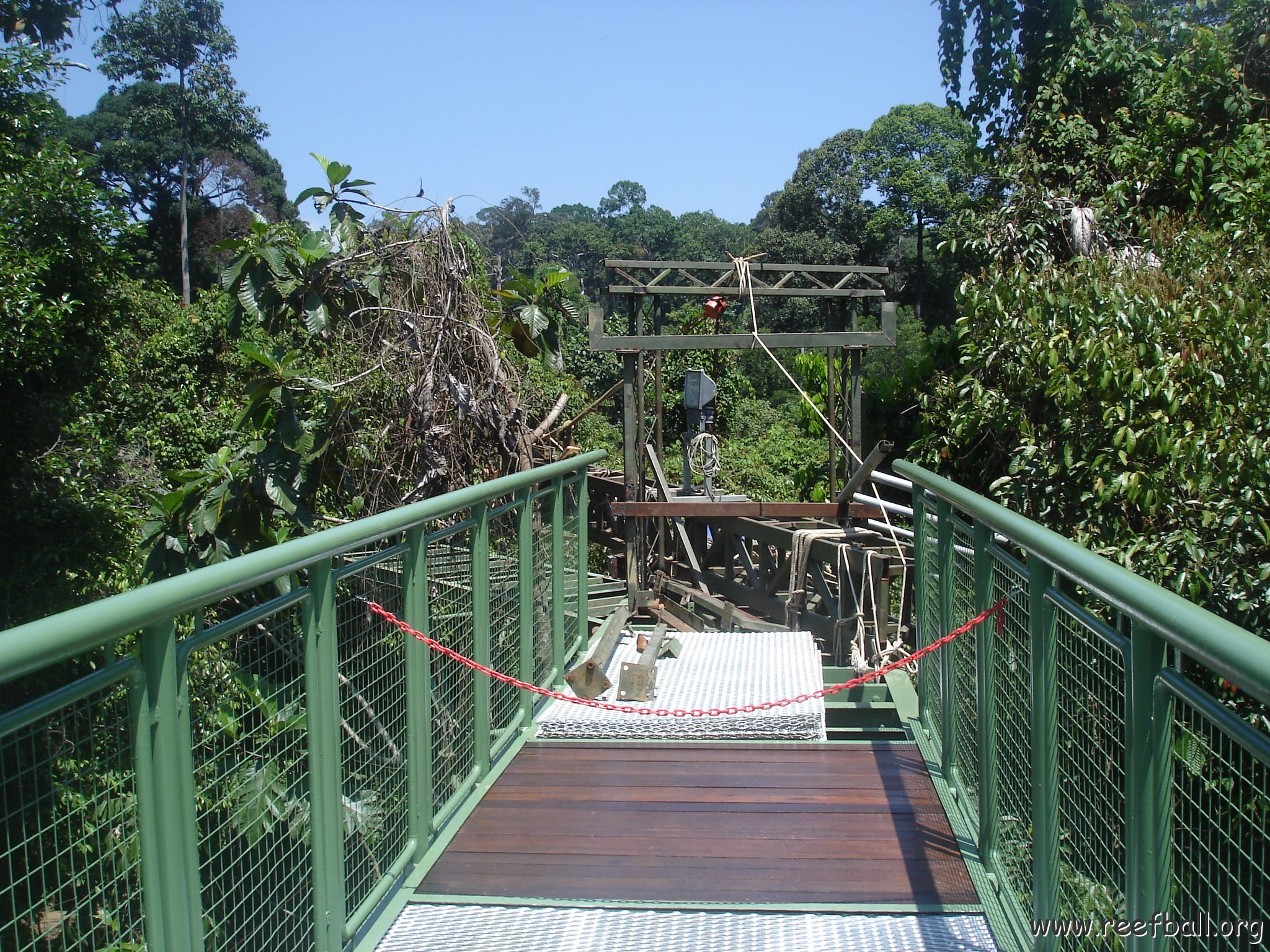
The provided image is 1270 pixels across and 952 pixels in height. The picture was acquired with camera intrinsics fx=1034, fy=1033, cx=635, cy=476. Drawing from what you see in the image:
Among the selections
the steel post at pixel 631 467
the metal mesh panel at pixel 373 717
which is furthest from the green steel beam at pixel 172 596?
the steel post at pixel 631 467

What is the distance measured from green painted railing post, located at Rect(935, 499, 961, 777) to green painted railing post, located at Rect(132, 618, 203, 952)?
8.34 ft

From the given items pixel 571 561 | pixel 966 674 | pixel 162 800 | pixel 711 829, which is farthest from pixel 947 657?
pixel 162 800

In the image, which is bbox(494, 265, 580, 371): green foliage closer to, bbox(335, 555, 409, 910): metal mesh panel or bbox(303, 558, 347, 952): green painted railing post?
bbox(335, 555, 409, 910): metal mesh panel

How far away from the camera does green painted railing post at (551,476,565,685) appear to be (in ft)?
16.2

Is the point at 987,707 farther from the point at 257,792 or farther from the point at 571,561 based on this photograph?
the point at 571,561

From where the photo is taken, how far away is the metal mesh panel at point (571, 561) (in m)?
5.49

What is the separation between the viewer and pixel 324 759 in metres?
2.44

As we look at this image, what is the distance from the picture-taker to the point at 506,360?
6.74 m

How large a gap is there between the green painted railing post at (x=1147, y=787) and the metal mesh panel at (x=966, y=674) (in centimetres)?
140

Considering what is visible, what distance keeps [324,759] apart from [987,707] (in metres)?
1.82

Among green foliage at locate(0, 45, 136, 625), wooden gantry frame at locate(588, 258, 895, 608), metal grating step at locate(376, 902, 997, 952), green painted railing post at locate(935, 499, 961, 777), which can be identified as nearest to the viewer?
metal grating step at locate(376, 902, 997, 952)

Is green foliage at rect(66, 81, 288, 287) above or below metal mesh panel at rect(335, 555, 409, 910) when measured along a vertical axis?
above

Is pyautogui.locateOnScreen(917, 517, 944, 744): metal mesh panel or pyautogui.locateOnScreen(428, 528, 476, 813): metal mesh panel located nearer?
pyautogui.locateOnScreen(428, 528, 476, 813): metal mesh panel

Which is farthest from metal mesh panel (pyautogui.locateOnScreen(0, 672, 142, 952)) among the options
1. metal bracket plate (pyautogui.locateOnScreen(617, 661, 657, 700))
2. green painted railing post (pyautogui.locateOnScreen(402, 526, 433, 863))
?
metal bracket plate (pyautogui.locateOnScreen(617, 661, 657, 700))
